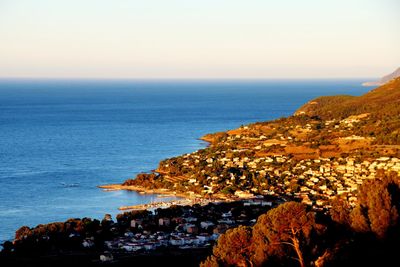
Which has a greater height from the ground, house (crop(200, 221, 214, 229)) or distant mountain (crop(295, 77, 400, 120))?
distant mountain (crop(295, 77, 400, 120))

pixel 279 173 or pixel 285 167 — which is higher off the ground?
pixel 285 167

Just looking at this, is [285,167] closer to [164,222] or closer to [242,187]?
[242,187]

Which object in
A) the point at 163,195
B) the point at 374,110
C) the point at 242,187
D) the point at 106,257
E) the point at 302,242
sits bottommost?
the point at 163,195

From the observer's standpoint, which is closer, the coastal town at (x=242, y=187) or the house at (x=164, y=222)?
the coastal town at (x=242, y=187)

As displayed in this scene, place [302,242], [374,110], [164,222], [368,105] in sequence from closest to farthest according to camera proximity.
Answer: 1. [302,242]
2. [164,222]
3. [374,110]
4. [368,105]

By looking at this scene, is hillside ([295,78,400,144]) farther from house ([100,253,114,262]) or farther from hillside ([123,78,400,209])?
house ([100,253,114,262])

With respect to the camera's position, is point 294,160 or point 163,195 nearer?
point 163,195

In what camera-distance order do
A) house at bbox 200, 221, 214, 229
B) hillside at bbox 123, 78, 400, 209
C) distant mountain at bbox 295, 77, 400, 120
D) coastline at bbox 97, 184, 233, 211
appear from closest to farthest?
house at bbox 200, 221, 214, 229 → coastline at bbox 97, 184, 233, 211 → hillside at bbox 123, 78, 400, 209 → distant mountain at bbox 295, 77, 400, 120

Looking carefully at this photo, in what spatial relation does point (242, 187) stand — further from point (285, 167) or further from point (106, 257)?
point (106, 257)

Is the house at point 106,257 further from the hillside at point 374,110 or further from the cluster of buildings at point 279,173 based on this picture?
the hillside at point 374,110

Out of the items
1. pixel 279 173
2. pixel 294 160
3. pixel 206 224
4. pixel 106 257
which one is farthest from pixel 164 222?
pixel 294 160

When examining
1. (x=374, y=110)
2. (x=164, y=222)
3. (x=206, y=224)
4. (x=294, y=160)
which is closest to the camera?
(x=206, y=224)

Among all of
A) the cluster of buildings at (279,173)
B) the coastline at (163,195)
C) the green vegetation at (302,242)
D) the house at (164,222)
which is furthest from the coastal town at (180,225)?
the green vegetation at (302,242)

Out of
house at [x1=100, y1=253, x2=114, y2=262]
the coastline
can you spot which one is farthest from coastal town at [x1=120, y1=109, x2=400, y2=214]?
house at [x1=100, y1=253, x2=114, y2=262]
